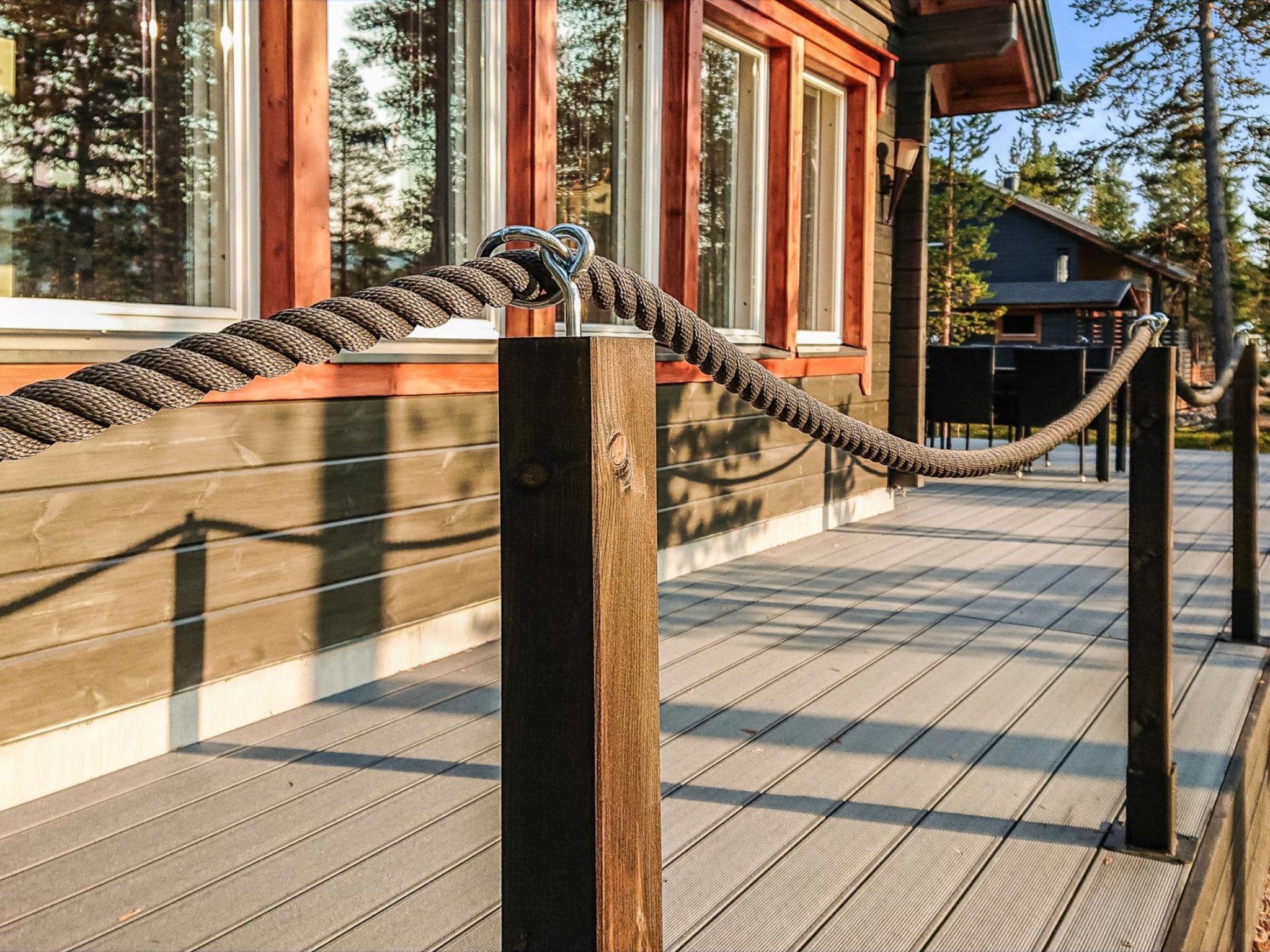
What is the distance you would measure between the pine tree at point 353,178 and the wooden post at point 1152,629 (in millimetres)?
2026

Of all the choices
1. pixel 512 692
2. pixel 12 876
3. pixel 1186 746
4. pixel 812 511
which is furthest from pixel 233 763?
pixel 812 511

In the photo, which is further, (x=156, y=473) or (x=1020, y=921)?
(x=156, y=473)

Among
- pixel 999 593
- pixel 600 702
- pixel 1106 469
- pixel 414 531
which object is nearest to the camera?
pixel 600 702

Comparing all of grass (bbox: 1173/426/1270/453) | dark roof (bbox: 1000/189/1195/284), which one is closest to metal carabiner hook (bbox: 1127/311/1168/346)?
grass (bbox: 1173/426/1270/453)

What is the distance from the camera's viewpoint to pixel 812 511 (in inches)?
241

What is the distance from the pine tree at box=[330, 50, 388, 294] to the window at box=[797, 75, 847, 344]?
3.20 m

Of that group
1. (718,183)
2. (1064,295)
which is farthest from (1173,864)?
(1064,295)

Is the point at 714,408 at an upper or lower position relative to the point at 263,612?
upper

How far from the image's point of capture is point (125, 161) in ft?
8.54

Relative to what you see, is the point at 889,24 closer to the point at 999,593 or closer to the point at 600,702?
the point at 999,593

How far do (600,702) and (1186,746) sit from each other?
2.41 metres

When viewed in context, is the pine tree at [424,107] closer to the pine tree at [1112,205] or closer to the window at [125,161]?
the window at [125,161]

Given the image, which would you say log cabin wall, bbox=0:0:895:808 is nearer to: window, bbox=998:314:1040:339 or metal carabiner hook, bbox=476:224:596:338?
metal carabiner hook, bbox=476:224:596:338

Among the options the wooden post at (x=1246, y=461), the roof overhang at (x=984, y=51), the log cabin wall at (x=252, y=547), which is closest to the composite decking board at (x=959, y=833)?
the wooden post at (x=1246, y=461)
